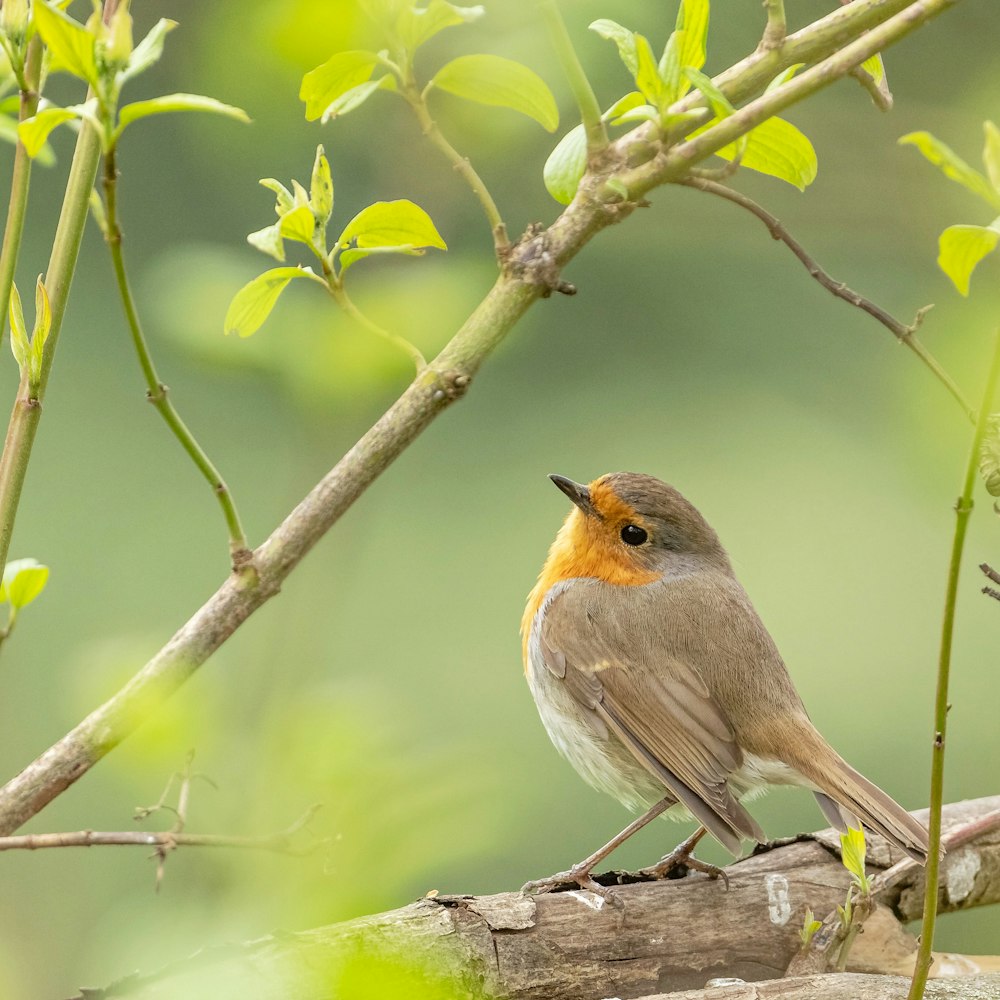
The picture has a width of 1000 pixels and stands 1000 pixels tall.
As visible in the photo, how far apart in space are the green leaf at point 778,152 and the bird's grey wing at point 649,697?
1082 millimetres

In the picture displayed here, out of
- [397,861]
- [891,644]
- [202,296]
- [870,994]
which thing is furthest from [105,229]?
[891,644]

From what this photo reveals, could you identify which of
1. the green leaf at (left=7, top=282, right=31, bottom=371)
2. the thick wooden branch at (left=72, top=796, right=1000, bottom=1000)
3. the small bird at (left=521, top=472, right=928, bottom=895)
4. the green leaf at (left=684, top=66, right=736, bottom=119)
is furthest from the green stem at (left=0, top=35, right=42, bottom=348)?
the small bird at (left=521, top=472, right=928, bottom=895)

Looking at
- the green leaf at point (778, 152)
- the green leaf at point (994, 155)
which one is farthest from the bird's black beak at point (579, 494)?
the green leaf at point (994, 155)

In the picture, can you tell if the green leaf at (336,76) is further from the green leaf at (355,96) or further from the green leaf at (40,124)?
the green leaf at (40,124)

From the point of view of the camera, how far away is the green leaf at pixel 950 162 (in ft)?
2.42

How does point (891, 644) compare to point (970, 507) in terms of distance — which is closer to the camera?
point (970, 507)

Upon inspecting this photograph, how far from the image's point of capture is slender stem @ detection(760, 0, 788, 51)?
1.06 m

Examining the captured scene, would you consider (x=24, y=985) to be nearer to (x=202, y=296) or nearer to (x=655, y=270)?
(x=202, y=296)

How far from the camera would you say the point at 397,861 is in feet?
1.78

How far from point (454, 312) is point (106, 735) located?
0.44 meters

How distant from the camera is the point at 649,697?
2268 mm

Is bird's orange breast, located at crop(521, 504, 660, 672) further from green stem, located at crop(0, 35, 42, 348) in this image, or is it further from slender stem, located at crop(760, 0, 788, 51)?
green stem, located at crop(0, 35, 42, 348)

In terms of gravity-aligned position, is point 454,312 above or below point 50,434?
below

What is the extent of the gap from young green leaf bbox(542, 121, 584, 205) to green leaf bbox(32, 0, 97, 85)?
396mm
